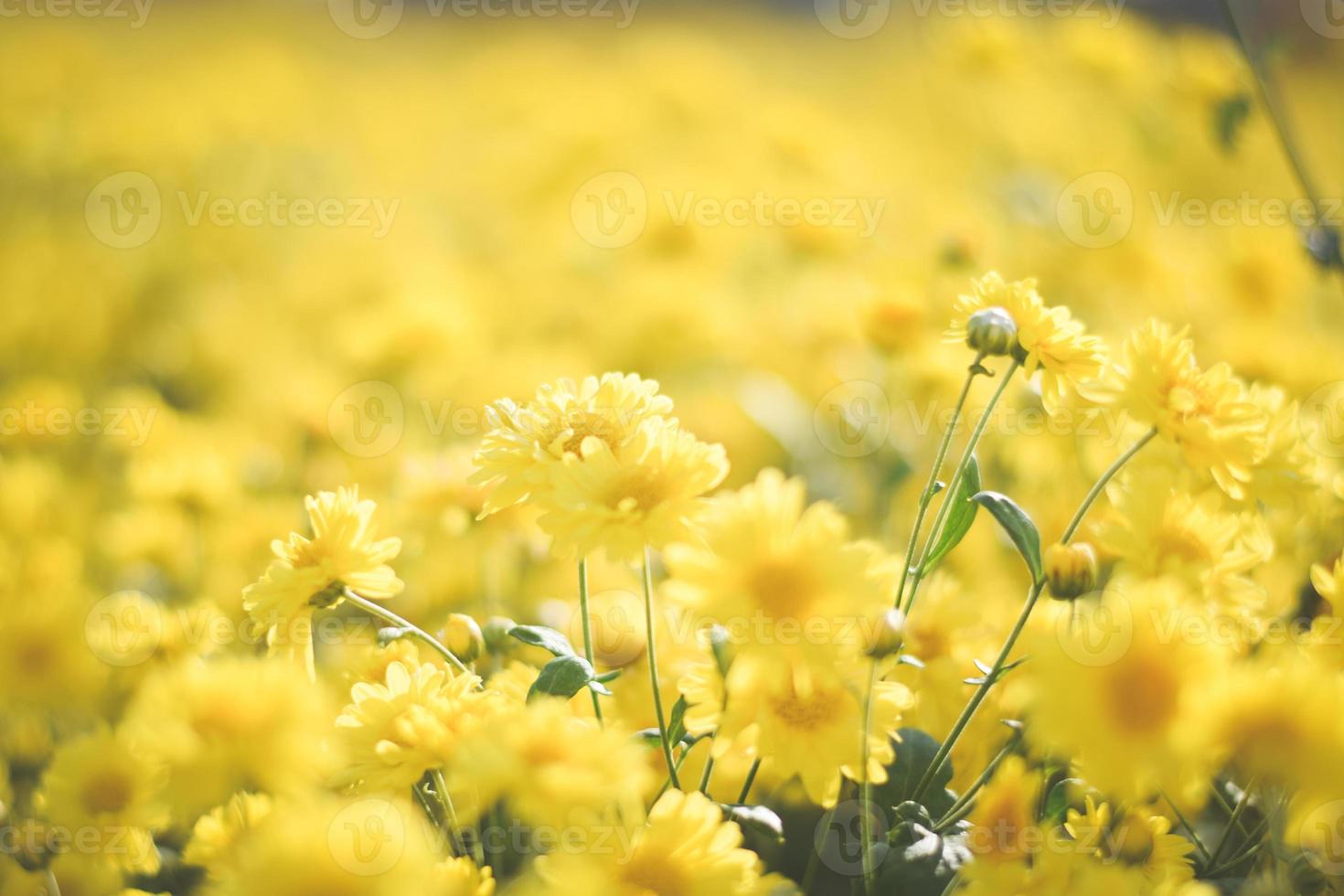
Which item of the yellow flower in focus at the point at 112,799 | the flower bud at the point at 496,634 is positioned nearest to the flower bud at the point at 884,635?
the flower bud at the point at 496,634

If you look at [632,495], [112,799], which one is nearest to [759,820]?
[632,495]

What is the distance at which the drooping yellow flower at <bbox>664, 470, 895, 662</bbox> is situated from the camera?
2.08 feet

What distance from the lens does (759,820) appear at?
27.9 inches

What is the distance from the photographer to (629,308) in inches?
82.6

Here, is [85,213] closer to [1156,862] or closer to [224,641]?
[224,641]

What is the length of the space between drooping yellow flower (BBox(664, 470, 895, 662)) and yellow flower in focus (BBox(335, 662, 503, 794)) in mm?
173

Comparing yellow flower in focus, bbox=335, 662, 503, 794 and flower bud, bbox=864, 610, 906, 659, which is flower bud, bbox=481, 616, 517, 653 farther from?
flower bud, bbox=864, 610, 906, 659

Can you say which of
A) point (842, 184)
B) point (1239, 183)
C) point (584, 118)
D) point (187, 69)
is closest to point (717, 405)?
point (842, 184)

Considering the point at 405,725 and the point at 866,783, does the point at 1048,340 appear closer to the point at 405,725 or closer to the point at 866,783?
the point at 866,783

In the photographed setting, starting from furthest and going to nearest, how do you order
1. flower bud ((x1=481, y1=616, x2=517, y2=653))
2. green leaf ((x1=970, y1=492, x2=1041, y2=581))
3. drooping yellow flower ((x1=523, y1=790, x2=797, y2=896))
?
flower bud ((x1=481, y1=616, x2=517, y2=653)), green leaf ((x1=970, y1=492, x2=1041, y2=581)), drooping yellow flower ((x1=523, y1=790, x2=797, y2=896))

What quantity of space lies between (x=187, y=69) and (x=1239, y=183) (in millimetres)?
3570


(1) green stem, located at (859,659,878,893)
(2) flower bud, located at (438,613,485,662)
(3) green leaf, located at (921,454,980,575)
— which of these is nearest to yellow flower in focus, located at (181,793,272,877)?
(2) flower bud, located at (438,613,485,662)

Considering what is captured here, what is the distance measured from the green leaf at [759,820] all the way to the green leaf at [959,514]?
9.0 inches

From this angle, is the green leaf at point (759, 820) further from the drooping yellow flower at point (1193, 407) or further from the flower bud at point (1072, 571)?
the drooping yellow flower at point (1193, 407)
